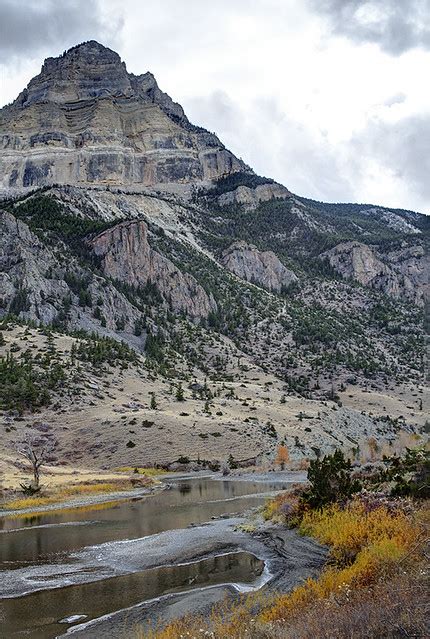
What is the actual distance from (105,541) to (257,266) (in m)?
168

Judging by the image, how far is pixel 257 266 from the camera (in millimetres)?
191250

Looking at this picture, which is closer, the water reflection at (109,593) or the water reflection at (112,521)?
the water reflection at (109,593)

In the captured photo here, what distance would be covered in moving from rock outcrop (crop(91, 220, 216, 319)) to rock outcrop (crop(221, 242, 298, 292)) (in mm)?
28839

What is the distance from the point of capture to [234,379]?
122 meters

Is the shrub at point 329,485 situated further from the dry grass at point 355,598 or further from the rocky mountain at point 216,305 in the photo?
the rocky mountain at point 216,305

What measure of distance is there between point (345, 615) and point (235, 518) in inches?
880

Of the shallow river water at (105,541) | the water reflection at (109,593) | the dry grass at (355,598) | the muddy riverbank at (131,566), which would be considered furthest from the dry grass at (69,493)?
the dry grass at (355,598)

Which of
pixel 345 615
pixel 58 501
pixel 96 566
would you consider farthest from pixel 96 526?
pixel 345 615

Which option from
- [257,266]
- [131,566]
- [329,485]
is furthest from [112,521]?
[257,266]

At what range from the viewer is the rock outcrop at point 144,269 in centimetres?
16088

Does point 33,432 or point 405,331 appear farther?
point 405,331

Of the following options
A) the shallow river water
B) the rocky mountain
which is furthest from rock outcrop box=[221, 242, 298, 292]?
the shallow river water

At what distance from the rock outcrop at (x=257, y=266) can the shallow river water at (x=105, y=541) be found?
14040 cm

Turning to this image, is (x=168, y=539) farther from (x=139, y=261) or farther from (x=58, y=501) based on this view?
(x=139, y=261)
